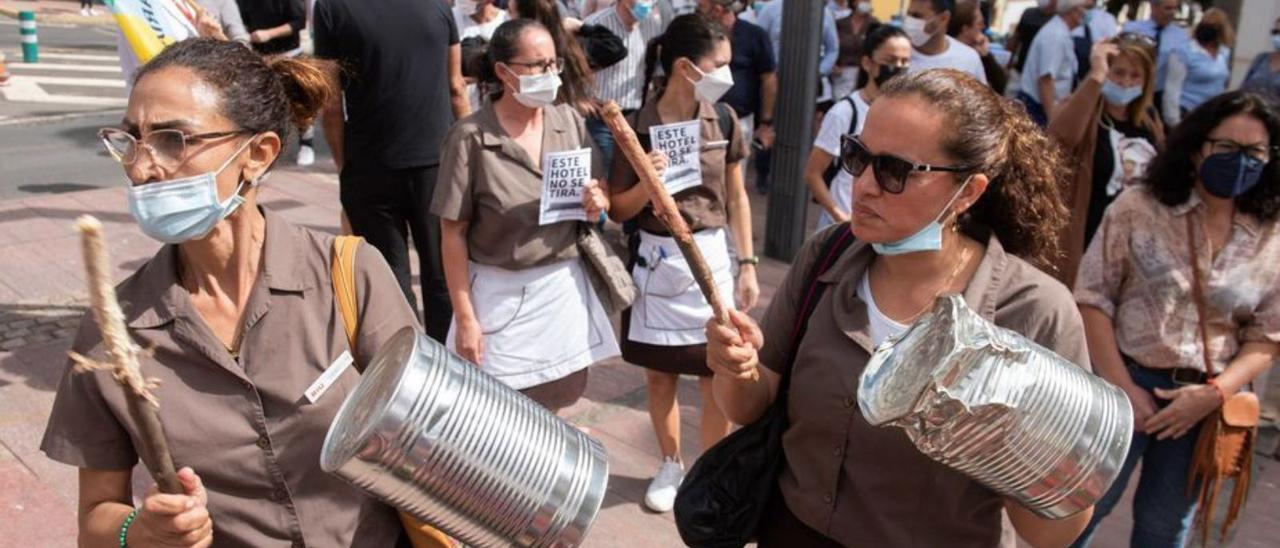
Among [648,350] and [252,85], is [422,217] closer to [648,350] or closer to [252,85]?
[648,350]

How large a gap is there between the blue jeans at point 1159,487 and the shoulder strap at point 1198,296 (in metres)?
0.11

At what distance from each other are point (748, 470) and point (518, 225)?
147cm

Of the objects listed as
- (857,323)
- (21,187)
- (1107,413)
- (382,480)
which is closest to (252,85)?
(382,480)

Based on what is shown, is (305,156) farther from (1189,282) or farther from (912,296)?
(912,296)

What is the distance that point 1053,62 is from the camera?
745 centimetres

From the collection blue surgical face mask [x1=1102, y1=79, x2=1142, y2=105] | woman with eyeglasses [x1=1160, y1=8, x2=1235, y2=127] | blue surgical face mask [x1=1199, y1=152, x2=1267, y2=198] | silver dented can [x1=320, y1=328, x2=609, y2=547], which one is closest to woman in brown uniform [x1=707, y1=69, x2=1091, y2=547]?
silver dented can [x1=320, y1=328, x2=609, y2=547]

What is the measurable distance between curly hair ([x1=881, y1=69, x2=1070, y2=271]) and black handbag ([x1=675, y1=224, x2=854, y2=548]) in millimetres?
315

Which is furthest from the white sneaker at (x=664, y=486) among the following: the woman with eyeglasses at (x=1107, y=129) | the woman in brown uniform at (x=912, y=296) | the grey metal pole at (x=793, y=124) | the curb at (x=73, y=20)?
the curb at (x=73, y=20)

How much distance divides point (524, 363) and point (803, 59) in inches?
165

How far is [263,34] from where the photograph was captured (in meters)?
7.51

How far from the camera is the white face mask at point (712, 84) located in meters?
3.98

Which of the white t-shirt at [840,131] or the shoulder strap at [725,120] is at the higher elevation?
the shoulder strap at [725,120]

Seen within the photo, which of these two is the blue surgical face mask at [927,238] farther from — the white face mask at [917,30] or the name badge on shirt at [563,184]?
the white face mask at [917,30]

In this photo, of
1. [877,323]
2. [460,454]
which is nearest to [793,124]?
[877,323]
